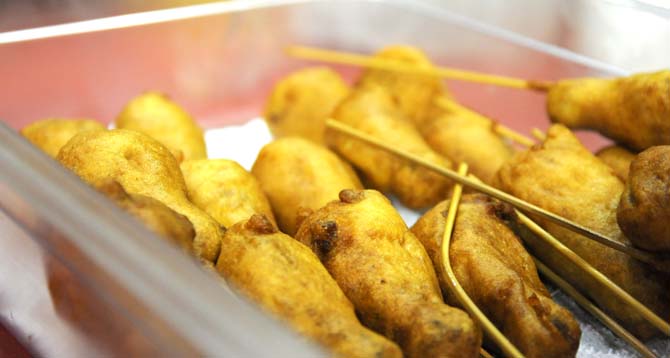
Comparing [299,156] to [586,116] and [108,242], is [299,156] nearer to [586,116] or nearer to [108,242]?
[586,116]

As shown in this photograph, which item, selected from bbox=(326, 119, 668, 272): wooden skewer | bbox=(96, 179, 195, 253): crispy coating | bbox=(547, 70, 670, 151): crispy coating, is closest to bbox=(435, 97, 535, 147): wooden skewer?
bbox=(547, 70, 670, 151): crispy coating

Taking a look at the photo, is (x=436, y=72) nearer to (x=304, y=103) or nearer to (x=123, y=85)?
(x=304, y=103)

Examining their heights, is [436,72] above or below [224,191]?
above

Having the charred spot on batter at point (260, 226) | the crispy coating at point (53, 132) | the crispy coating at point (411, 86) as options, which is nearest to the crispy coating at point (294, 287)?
the charred spot on batter at point (260, 226)

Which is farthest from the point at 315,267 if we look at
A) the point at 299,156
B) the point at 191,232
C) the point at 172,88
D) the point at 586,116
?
the point at 172,88

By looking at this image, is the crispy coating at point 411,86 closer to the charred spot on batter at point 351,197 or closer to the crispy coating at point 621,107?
the crispy coating at point 621,107

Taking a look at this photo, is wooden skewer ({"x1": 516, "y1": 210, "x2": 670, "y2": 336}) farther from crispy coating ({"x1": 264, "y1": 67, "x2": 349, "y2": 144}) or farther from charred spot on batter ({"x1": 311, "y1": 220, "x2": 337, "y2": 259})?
crispy coating ({"x1": 264, "y1": 67, "x2": 349, "y2": 144})

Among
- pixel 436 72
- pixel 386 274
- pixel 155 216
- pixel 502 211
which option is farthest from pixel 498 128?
pixel 155 216
